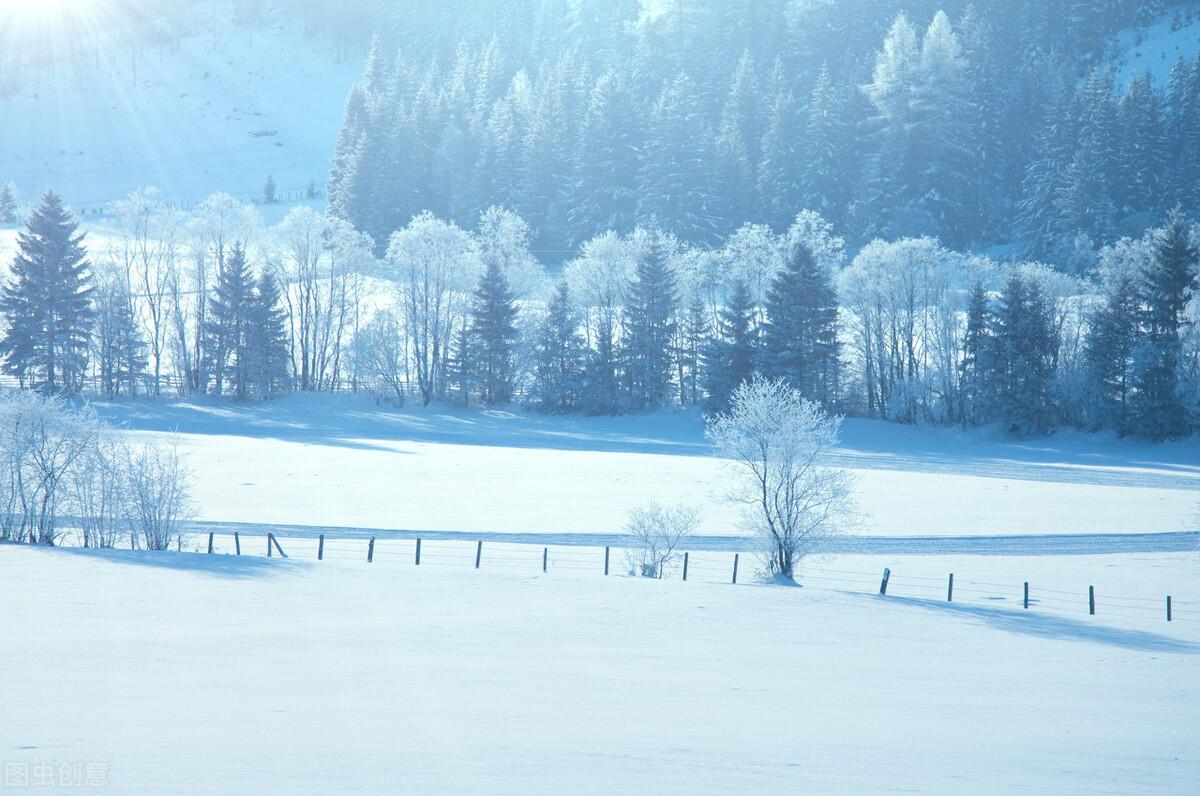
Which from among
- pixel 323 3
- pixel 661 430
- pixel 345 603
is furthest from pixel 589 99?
pixel 323 3

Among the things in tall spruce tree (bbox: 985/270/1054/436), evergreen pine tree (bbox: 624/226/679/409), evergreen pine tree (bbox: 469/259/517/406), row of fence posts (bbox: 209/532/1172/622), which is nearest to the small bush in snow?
row of fence posts (bbox: 209/532/1172/622)

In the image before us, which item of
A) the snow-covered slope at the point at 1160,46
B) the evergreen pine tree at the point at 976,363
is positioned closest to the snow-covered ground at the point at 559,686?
the evergreen pine tree at the point at 976,363

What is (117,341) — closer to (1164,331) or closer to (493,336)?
(493,336)

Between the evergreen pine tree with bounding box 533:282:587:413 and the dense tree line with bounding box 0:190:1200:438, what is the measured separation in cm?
15

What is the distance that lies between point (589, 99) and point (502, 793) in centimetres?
10098

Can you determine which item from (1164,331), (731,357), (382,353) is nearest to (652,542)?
(731,357)

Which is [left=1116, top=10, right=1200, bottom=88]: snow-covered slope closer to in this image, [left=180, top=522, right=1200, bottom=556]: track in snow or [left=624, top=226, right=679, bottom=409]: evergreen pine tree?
[left=624, top=226, right=679, bottom=409]: evergreen pine tree

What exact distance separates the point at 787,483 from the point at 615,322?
149ft

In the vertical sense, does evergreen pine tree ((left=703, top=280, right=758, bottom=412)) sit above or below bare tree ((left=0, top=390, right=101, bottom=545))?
above

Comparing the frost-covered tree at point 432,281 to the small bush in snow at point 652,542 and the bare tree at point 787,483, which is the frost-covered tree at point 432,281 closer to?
the small bush in snow at point 652,542

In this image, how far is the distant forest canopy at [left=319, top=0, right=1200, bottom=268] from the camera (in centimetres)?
8719

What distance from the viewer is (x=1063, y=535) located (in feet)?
111

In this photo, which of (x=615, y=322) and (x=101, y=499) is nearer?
(x=101, y=499)

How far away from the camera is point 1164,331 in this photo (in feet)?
197
